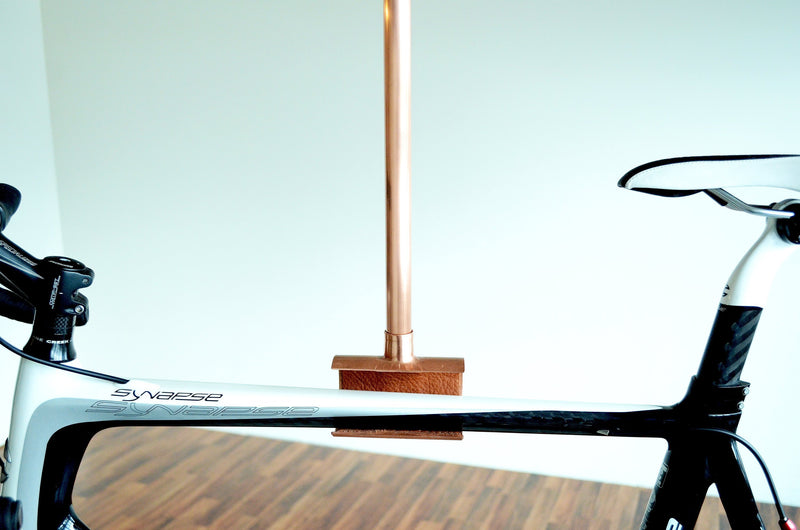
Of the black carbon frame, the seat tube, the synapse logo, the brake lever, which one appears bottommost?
the synapse logo

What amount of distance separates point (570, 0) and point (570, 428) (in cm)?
133

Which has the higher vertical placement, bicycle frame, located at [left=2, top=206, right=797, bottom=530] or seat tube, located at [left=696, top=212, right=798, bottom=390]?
seat tube, located at [left=696, top=212, right=798, bottom=390]

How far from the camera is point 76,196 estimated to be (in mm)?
2504

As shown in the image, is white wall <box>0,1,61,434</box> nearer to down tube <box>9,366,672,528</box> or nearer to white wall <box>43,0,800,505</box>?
white wall <box>43,0,800,505</box>

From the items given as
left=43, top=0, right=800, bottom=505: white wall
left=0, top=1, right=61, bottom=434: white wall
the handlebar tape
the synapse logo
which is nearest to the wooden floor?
left=43, top=0, right=800, bottom=505: white wall

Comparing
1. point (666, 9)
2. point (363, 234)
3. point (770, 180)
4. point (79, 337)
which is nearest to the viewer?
point (770, 180)

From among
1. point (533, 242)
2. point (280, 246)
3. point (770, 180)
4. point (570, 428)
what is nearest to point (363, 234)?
point (280, 246)

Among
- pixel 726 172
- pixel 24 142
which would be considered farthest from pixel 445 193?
pixel 24 142

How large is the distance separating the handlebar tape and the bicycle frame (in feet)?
0.66

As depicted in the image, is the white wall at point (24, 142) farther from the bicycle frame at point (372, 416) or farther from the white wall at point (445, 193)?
the bicycle frame at point (372, 416)

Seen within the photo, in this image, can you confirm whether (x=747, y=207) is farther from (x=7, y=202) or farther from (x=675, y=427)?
(x=7, y=202)

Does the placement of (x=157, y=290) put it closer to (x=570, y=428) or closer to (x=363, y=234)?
(x=363, y=234)

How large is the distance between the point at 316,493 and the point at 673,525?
4.26ft

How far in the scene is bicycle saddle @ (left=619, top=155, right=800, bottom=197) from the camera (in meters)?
0.88
